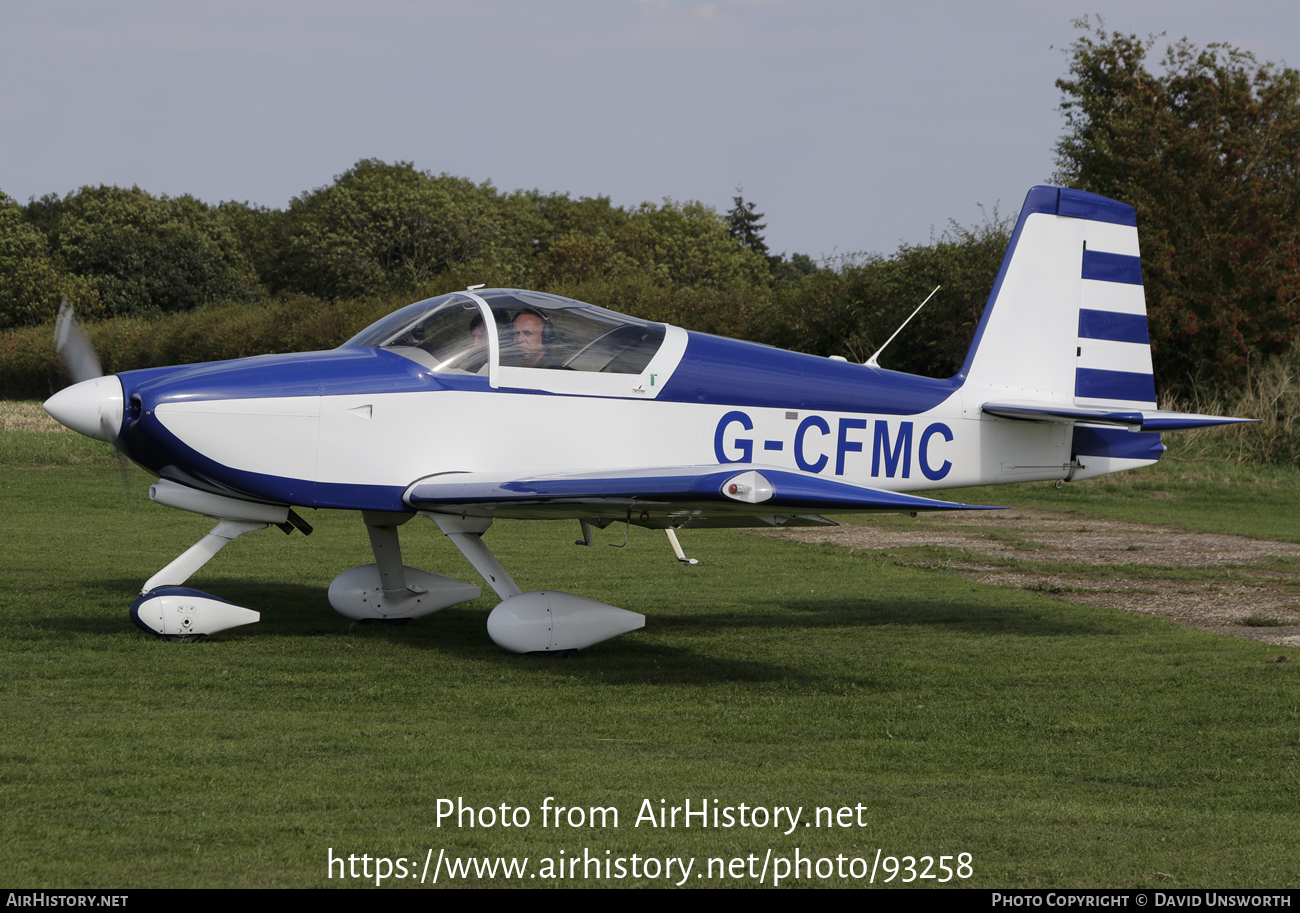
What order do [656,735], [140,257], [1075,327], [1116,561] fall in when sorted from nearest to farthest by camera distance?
[656,735] < [1075,327] < [1116,561] < [140,257]

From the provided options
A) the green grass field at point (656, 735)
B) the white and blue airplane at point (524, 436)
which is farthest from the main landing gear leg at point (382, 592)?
the green grass field at point (656, 735)

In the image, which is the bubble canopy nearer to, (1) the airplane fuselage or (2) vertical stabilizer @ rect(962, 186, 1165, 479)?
(1) the airplane fuselage

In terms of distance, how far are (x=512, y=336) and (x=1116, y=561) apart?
8.51 metres

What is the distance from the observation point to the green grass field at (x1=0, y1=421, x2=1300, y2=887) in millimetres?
4172

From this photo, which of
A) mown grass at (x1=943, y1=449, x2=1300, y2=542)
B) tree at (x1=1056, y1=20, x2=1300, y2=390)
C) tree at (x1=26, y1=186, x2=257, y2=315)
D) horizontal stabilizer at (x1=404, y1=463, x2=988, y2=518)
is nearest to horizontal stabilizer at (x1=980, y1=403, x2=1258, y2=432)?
horizontal stabilizer at (x1=404, y1=463, x2=988, y2=518)

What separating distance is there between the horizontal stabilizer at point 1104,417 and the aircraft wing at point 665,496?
6.68 feet

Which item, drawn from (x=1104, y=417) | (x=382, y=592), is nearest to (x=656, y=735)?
(x=382, y=592)

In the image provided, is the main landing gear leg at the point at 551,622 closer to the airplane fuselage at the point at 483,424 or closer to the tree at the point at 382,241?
the airplane fuselage at the point at 483,424

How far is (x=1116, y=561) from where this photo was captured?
13.5m

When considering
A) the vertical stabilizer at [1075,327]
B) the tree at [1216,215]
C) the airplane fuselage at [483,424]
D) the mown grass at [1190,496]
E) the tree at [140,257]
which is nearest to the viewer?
the airplane fuselage at [483,424]

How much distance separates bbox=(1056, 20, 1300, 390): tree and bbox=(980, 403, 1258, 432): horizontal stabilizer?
59.2 ft

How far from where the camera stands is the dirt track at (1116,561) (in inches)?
408

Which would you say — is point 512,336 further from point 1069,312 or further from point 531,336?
point 1069,312

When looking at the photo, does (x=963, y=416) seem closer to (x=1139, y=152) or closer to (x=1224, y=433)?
(x=1224, y=433)
